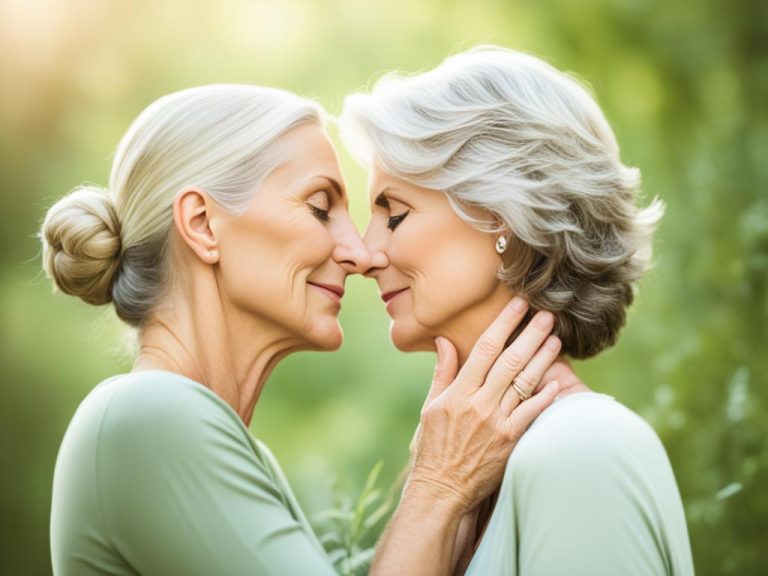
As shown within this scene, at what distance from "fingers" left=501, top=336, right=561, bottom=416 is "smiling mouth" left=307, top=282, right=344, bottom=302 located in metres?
0.66

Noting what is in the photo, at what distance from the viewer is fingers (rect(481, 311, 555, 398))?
2.63 metres

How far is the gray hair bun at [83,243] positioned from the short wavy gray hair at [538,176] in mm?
831

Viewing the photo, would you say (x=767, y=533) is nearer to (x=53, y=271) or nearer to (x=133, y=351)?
(x=133, y=351)

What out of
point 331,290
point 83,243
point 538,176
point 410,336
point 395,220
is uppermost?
point 538,176

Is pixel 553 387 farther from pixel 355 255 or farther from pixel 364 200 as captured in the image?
pixel 364 200

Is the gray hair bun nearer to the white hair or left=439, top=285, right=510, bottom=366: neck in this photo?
the white hair

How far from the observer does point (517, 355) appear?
105 inches

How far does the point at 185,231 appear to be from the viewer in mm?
2738

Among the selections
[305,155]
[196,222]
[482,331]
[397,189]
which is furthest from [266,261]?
[482,331]

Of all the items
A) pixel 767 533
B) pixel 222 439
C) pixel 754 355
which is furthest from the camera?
pixel 754 355

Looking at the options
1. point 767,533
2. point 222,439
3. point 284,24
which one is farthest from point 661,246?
point 222,439

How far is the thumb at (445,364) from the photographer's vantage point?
9.57 ft

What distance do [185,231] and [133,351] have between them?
436 millimetres

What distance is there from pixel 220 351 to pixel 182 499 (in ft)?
2.07
